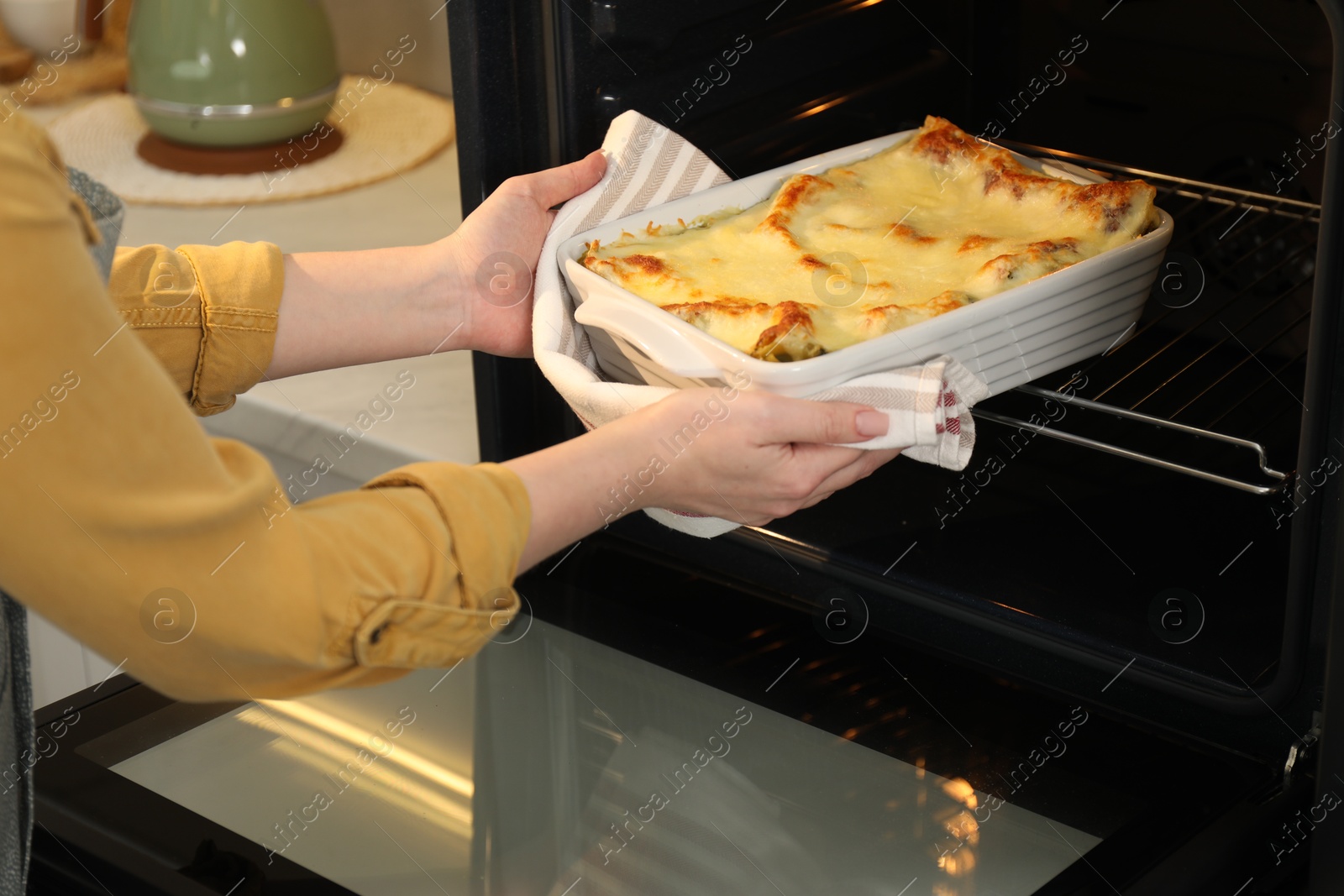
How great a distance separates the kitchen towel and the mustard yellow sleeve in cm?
17

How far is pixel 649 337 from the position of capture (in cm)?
74

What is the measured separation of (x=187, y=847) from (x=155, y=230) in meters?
0.89

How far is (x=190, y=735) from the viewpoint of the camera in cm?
82

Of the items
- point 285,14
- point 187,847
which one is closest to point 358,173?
point 285,14

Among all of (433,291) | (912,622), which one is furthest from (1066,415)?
(433,291)

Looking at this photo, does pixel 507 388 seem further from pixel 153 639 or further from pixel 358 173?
pixel 358 173

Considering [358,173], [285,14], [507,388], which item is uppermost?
[285,14]

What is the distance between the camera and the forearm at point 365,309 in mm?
855

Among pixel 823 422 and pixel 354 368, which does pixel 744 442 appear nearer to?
pixel 823 422

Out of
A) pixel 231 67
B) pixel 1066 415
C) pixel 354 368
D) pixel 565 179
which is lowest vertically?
pixel 354 368

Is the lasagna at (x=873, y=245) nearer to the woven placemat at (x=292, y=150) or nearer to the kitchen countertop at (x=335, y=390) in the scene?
the kitchen countertop at (x=335, y=390)

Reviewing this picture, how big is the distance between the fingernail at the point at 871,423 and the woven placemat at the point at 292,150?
1.04 m

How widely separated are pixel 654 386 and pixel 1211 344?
0.48 m

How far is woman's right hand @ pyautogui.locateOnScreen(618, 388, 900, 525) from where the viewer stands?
26.4 inches
